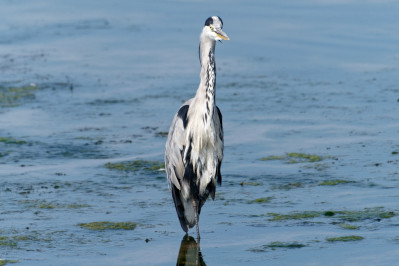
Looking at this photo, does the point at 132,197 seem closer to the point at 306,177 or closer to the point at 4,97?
the point at 306,177

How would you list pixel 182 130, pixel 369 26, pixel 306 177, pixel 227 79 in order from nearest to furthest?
pixel 182 130 → pixel 306 177 → pixel 227 79 → pixel 369 26

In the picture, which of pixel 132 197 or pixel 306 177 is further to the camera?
pixel 306 177

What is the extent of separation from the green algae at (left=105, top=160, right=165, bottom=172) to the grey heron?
179 cm

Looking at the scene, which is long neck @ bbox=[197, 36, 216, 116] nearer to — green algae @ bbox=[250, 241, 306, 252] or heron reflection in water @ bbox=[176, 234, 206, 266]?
heron reflection in water @ bbox=[176, 234, 206, 266]

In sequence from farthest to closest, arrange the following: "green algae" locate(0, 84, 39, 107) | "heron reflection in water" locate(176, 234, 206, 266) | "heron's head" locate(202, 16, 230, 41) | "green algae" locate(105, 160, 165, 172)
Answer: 1. "green algae" locate(0, 84, 39, 107)
2. "green algae" locate(105, 160, 165, 172)
3. "heron's head" locate(202, 16, 230, 41)
4. "heron reflection in water" locate(176, 234, 206, 266)

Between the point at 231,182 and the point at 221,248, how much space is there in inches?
77.6

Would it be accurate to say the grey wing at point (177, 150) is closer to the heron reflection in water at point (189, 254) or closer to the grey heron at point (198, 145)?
the grey heron at point (198, 145)

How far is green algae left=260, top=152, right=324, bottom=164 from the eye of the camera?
9.62 meters

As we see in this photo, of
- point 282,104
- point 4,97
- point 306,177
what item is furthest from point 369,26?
point 306,177

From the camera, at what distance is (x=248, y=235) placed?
23.9ft

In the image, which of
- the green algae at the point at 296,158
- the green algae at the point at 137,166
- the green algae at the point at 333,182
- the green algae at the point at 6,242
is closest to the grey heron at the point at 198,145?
the green algae at the point at 6,242

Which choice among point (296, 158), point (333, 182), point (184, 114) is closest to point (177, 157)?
point (184, 114)

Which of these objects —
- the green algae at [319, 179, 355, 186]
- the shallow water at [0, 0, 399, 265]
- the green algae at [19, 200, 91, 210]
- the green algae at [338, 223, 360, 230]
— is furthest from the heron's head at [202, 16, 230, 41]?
the green algae at [319, 179, 355, 186]

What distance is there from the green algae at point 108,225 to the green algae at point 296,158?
8.55ft
